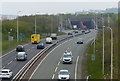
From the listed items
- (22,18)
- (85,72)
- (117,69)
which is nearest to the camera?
(117,69)

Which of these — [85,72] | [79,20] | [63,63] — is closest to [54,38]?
[63,63]

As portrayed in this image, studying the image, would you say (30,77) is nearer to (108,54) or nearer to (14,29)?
(108,54)

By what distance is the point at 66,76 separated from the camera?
1497 inches

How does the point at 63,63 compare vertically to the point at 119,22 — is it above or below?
below

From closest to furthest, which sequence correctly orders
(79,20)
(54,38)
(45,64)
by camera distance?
(45,64) < (54,38) < (79,20)

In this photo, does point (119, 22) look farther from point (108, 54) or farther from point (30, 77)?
point (30, 77)

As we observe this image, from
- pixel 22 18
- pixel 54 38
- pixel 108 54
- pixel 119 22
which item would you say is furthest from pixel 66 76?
pixel 22 18

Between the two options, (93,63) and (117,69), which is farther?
(93,63)

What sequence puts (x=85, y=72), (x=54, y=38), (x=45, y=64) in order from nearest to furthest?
(x=85, y=72), (x=45, y=64), (x=54, y=38)

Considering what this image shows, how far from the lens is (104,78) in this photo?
38750mm

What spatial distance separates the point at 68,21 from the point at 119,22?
131858 mm

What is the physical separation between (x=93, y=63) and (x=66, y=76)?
12.4m

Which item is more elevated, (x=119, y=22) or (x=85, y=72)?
(x=119, y=22)

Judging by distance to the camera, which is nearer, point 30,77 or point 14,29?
point 30,77
